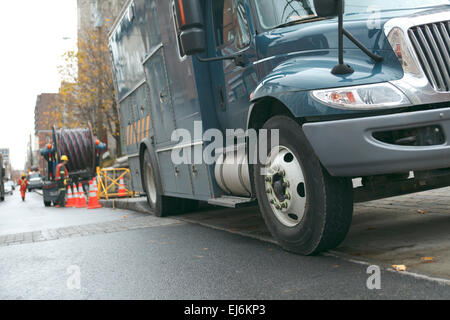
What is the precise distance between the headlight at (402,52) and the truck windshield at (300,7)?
0.55m

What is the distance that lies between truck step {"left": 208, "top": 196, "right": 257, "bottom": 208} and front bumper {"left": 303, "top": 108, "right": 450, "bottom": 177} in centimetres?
151

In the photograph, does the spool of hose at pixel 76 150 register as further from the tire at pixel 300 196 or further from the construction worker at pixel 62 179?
the tire at pixel 300 196

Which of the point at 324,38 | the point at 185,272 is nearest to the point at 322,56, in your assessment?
the point at 324,38

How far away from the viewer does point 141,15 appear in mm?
8508

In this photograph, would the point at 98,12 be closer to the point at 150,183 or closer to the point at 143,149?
the point at 143,149

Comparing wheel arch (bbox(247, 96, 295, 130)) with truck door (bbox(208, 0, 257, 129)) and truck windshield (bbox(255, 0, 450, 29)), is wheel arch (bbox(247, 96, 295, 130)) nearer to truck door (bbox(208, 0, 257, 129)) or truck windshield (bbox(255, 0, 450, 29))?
truck door (bbox(208, 0, 257, 129))

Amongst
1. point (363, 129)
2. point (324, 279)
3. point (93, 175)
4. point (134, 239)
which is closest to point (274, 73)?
point (363, 129)

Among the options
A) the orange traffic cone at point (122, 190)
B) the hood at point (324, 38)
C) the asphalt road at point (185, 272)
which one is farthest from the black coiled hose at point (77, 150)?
the hood at point (324, 38)

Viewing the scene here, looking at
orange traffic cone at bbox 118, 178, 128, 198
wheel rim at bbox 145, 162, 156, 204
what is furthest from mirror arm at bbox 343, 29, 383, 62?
orange traffic cone at bbox 118, 178, 128, 198

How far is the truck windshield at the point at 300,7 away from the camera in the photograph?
4.75 metres

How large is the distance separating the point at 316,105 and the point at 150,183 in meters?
6.02

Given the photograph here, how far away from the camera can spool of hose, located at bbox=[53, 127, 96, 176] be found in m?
21.9

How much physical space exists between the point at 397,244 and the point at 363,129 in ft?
4.35
